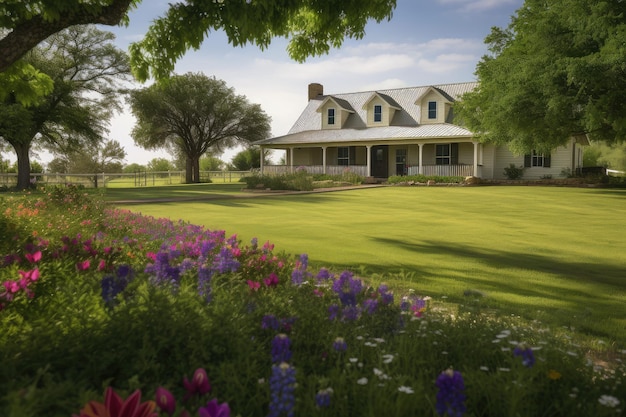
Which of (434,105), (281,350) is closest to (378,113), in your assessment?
(434,105)

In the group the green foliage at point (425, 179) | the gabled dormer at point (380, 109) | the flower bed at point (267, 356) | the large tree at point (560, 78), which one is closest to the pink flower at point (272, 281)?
the flower bed at point (267, 356)

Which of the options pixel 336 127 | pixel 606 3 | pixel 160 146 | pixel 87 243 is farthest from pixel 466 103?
pixel 160 146

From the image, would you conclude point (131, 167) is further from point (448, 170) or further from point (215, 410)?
point (215, 410)

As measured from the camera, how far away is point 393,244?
883 centimetres

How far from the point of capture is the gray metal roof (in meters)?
32.7

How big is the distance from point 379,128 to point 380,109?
1728 millimetres

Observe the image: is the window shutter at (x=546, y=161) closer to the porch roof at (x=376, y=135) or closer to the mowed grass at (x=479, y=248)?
the porch roof at (x=376, y=135)

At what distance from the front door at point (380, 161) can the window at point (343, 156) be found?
2071mm

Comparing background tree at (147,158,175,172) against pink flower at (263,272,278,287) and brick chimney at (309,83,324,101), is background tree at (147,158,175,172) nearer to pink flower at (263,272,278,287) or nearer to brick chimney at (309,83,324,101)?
brick chimney at (309,83,324,101)

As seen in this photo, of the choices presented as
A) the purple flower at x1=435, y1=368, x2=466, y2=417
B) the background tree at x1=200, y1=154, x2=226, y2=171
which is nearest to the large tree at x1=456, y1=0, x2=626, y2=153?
the purple flower at x1=435, y1=368, x2=466, y2=417

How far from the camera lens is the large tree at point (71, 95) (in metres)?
30.0

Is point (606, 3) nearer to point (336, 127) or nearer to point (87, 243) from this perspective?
point (336, 127)

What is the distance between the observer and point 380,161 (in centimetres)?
3619

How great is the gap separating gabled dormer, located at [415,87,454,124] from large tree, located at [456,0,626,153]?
286 inches
